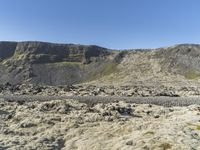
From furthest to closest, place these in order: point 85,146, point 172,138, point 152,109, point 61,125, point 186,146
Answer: point 152,109, point 61,125, point 85,146, point 172,138, point 186,146

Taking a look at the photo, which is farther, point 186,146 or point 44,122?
point 44,122

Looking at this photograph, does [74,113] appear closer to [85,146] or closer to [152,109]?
[152,109]

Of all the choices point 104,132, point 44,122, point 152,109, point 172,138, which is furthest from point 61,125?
point 152,109

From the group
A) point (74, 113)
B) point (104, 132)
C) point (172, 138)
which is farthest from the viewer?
point (74, 113)

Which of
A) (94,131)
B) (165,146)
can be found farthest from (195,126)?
(94,131)

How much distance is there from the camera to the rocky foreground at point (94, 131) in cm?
2961

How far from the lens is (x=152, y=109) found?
52719mm

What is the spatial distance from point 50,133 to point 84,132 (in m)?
3.11

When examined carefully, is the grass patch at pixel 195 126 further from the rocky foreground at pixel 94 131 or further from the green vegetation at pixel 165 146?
the green vegetation at pixel 165 146

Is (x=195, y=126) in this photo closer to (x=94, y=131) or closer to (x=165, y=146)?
(x=165, y=146)

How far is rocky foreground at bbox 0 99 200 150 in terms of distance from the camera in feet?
97.1

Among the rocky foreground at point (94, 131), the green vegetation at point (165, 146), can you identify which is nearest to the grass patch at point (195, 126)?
the rocky foreground at point (94, 131)

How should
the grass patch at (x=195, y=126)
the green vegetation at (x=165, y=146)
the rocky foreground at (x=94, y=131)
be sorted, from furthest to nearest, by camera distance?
1. the grass patch at (x=195, y=126)
2. the rocky foreground at (x=94, y=131)
3. the green vegetation at (x=165, y=146)

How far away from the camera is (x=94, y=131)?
1405 inches
